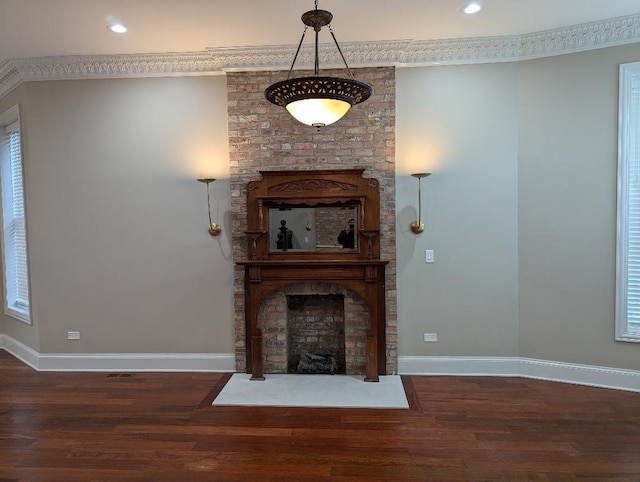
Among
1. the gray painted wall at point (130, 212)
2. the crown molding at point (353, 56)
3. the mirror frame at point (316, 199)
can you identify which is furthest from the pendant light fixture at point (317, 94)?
the gray painted wall at point (130, 212)

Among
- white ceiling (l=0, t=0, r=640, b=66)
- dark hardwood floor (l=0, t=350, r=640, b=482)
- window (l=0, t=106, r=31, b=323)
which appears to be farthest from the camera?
window (l=0, t=106, r=31, b=323)

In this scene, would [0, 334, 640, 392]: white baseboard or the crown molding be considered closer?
the crown molding

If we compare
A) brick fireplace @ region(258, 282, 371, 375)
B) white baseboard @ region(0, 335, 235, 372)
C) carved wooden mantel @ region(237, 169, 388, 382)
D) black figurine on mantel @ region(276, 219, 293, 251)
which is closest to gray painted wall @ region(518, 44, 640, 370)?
carved wooden mantel @ region(237, 169, 388, 382)

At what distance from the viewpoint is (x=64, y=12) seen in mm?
3129

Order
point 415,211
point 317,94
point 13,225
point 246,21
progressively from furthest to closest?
point 13,225
point 415,211
point 246,21
point 317,94

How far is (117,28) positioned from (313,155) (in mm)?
1922

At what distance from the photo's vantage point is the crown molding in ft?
11.5

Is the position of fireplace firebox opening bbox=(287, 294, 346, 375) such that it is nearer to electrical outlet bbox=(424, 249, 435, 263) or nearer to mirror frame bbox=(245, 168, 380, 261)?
mirror frame bbox=(245, 168, 380, 261)

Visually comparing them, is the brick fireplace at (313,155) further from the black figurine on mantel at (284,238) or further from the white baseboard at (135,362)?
the white baseboard at (135,362)

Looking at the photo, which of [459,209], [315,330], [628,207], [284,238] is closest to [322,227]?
[284,238]

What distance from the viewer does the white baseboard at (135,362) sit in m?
4.07

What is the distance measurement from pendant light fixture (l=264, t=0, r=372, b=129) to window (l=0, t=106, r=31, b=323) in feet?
12.2

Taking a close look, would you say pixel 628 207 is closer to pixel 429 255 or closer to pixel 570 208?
pixel 570 208

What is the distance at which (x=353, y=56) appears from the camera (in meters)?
3.77
